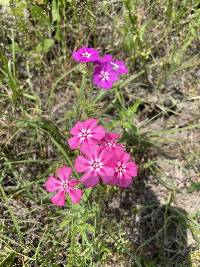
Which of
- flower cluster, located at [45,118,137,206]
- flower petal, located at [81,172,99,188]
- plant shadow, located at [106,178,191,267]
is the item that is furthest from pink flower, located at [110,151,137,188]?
plant shadow, located at [106,178,191,267]

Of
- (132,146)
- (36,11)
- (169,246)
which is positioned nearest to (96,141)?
(132,146)

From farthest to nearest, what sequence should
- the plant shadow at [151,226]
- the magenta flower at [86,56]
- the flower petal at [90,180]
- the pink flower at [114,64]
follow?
the plant shadow at [151,226], the pink flower at [114,64], the magenta flower at [86,56], the flower petal at [90,180]

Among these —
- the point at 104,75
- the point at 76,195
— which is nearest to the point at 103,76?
the point at 104,75

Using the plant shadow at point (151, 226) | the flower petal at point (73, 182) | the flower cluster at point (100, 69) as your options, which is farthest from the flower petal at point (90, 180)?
the plant shadow at point (151, 226)

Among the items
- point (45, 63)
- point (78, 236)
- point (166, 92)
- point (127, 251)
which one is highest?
point (45, 63)

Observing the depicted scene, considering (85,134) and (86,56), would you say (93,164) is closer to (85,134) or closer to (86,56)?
(85,134)

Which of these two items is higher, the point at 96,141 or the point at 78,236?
the point at 96,141

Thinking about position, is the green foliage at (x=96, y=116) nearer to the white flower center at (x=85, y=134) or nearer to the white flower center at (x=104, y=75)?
the white flower center at (x=104, y=75)

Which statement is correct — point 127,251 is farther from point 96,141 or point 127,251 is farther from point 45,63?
point 45,63
